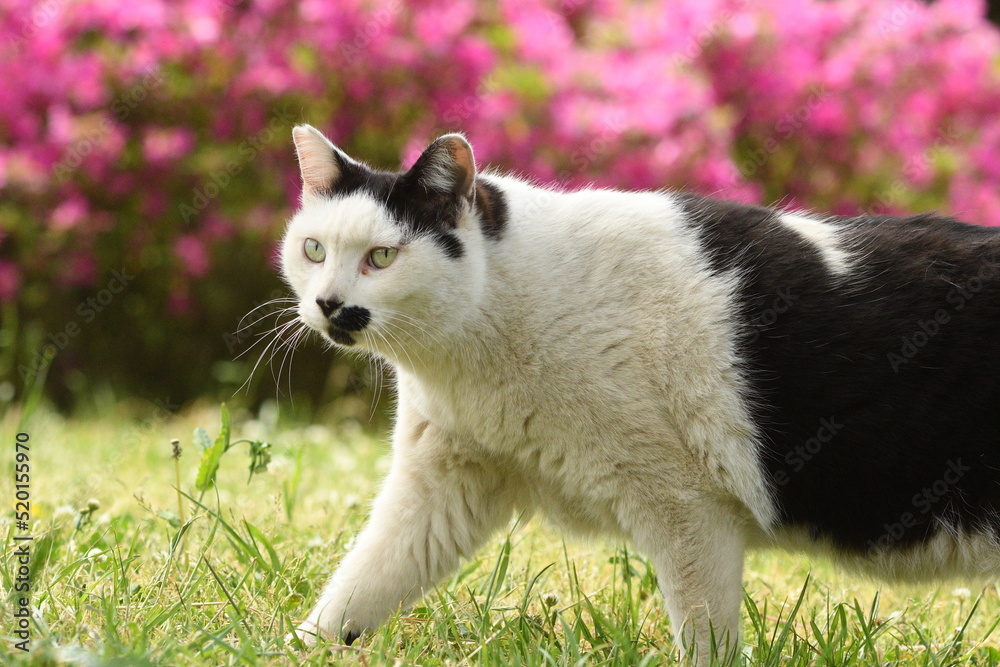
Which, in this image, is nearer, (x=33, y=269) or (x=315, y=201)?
(x=315, y=201)

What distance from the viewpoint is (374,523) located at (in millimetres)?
2186

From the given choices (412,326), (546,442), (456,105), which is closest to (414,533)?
(546,442)

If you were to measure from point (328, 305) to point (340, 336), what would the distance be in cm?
9

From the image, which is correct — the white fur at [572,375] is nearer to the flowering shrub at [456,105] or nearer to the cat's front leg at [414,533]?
the cat's front leg at [414,533]

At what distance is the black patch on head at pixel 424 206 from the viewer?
1967 mm

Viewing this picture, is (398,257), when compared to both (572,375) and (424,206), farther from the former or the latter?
(572,375)

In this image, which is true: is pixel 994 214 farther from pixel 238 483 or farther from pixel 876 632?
pixel 238 483

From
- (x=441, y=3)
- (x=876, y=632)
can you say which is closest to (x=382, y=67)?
(x=441, y=3)

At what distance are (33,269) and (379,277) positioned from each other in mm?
3860
